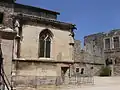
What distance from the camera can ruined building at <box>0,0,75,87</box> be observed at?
589 inches

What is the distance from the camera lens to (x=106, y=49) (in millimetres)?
Result: 41719

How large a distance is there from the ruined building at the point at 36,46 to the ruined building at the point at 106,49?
62.0ft

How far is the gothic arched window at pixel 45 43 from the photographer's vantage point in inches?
648

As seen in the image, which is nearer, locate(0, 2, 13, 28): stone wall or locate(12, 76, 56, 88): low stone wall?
locate(12, 76, 56, 88): low stone wall

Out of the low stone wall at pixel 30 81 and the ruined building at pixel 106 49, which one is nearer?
the low stone wall at pixel 30 81

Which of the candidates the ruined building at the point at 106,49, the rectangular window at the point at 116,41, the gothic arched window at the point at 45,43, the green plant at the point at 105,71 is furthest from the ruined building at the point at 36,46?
the rectangular window at the point at 116,41

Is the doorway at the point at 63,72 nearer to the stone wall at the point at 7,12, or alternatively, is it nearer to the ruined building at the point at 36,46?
the ruined building at the point at 36,46

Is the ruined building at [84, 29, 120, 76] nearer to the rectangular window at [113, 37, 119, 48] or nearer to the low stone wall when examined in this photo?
the rectangular window at [113, 37, 119, 48]

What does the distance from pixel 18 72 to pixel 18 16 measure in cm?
426

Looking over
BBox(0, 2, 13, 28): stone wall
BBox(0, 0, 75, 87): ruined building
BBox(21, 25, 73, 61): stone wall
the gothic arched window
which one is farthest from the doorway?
BBox(0, 2, 13, 28): stone wall

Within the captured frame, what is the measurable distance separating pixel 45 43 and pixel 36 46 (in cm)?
96

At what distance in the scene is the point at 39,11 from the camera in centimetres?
2247

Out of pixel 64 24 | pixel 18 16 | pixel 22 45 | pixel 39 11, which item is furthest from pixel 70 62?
pixel 39 11

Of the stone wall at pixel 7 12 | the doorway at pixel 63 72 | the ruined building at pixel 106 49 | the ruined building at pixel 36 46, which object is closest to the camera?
the ruined building at pixel 36 46
